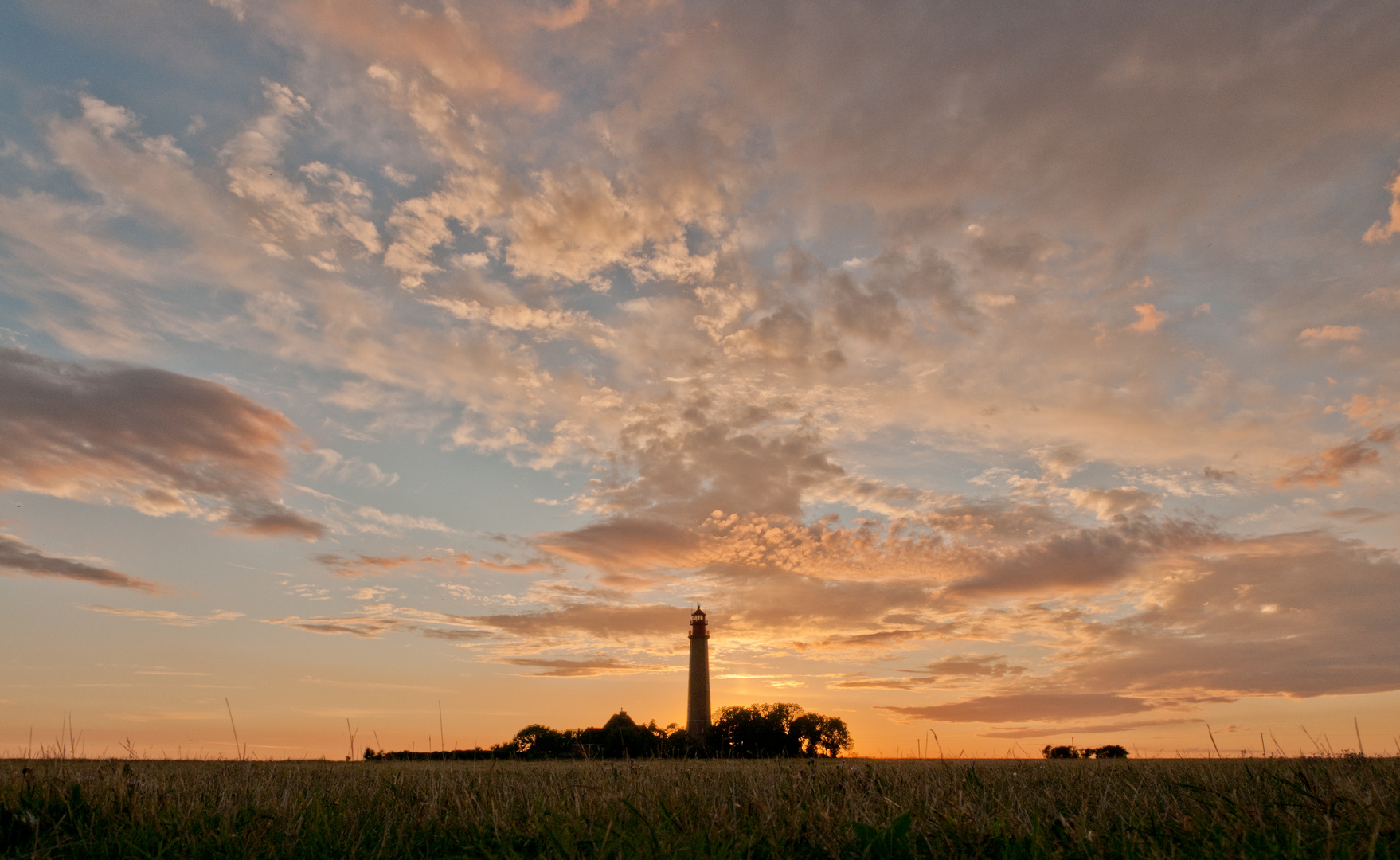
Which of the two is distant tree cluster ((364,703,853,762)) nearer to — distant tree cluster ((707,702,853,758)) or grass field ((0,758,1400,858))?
distant tree cluster ((707,702,853,758))

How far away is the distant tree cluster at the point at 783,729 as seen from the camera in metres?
67.9

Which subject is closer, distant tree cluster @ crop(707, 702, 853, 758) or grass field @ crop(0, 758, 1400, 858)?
grass field @ crop(0, 758, 1400, 858)

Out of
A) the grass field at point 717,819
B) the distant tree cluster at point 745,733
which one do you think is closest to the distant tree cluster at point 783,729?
the distant tree cluster at point 745,733

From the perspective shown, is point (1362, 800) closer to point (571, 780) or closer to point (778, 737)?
point (571, 780)

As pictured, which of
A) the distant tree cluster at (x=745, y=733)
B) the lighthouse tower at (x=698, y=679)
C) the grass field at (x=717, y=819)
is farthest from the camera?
the lighthouse tower at (x=698, y=679)

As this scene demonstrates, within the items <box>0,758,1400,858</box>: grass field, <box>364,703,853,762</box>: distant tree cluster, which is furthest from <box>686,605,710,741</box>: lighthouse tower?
<box>0,758,1400,858</box>: grass field

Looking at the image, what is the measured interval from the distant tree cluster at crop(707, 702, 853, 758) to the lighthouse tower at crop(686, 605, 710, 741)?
3.58m

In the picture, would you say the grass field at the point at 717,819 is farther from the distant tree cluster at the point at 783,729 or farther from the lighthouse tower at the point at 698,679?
the lighthouse tower at the point at 698,679

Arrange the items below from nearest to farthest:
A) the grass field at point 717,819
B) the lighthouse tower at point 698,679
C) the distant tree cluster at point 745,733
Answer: the grass field at point 717,819, the distant tree cluster at point 745,733, the lighthouse tower at point 698,679

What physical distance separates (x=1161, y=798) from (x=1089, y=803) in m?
0.67

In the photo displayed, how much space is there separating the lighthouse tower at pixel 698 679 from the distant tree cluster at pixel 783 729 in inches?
141

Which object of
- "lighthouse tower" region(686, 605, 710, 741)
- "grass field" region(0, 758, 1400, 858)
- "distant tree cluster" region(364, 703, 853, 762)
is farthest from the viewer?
"lighthouse tower" region(686, 605, 710, 741)

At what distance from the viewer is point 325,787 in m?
8.95

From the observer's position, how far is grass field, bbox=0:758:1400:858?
5207 mm
